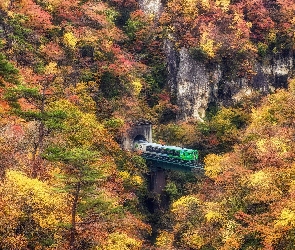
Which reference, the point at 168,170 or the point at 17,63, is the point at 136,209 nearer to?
the point at 168,170

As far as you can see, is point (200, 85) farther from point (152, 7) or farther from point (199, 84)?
point (152, 7)

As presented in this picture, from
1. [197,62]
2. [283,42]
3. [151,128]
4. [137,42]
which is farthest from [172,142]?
[283,42]

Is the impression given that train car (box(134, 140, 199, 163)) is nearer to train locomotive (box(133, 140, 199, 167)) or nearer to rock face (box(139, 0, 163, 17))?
train locomotive (box(133, 140, 199, 167))

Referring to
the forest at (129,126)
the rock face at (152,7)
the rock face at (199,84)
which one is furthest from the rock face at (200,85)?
the rock face at (152,7)

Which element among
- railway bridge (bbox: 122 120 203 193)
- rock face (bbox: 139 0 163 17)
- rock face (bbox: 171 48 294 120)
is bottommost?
railway bridge (bbox: 122 120 203 193)

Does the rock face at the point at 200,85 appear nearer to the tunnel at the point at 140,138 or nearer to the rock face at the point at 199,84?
the rock face at the point at 199,84

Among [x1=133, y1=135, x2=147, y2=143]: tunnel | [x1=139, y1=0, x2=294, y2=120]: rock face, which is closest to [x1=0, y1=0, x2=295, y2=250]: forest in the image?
[x1=139, y1=0, x2=294, y2=120]: rock face

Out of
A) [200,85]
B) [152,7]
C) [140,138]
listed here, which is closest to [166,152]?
[140,138]
